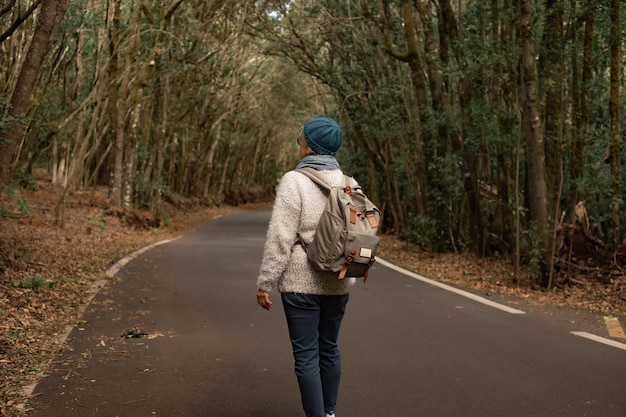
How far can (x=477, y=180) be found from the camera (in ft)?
53.4

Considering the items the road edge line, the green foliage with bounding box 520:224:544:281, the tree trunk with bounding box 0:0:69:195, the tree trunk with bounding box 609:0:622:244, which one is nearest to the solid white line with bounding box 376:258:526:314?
the green foliage with bounding box 520:224:544:281

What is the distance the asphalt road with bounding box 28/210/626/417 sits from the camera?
17.9ft

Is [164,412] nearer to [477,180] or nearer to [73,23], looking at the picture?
[477,180]

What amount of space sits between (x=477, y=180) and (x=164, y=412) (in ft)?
39.7

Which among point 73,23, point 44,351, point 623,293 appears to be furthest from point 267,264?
point 73,23

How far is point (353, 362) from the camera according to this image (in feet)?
22.3

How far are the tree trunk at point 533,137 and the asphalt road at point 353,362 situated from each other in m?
1.95

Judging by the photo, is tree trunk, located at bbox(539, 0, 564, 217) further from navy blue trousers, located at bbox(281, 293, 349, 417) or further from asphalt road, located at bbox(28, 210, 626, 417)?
navy blue trousers, located at bbox(281, 293, 349, 417)

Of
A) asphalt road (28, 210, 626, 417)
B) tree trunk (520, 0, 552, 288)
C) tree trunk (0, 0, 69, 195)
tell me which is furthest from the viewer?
tree trunk (520, 0, 552, 288)

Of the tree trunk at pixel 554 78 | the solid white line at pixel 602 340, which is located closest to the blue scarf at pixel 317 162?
the solid white line at pixel 602 340

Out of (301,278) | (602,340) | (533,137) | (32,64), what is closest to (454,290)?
(533,137)

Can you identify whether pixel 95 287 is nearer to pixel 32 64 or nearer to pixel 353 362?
pixel 32 64

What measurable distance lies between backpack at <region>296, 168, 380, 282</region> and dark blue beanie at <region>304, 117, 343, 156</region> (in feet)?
0.79

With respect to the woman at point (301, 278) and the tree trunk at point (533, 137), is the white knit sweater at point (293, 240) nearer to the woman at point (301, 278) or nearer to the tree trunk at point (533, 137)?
the woman at point (301, 278)
